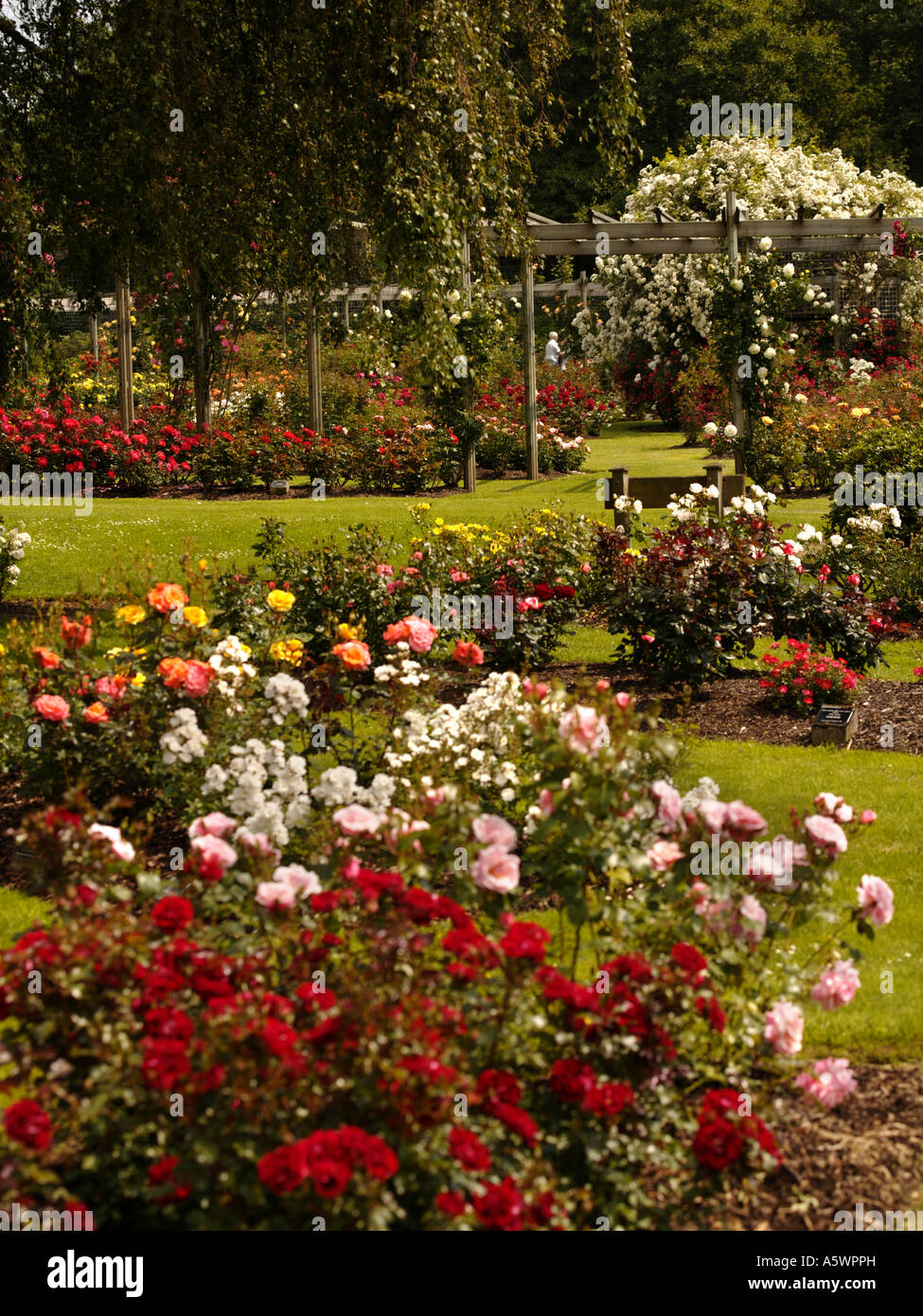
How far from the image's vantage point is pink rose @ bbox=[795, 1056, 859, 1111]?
9.61 feet

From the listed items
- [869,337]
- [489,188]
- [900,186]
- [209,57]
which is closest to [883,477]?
[489,188]

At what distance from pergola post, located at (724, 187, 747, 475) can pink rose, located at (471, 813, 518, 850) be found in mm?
10529

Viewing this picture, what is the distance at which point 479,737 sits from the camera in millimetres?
4848

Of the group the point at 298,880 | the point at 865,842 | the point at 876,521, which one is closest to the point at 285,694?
the point at 298,880

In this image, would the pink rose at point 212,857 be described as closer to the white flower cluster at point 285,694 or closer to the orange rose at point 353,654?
the white flower cluster at point 285,694

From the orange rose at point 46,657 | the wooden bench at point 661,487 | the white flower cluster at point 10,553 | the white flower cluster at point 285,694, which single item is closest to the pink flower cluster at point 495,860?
the white flower cluster at point 285,694

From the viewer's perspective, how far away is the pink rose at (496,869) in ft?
9.49

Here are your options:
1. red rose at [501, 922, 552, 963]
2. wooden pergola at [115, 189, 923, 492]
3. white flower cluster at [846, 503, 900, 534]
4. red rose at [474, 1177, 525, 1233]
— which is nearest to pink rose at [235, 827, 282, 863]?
red rose at [501, 922, 552, 963]

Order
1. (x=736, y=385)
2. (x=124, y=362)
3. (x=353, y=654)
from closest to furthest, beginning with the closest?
1. (x=353, y=654)
2. (x=736, y=385)
3. (x=124, y=362)

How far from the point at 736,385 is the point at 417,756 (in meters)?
10.7

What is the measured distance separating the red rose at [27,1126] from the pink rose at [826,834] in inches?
72.8

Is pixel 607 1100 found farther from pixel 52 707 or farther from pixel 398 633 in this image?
pixel 52 707

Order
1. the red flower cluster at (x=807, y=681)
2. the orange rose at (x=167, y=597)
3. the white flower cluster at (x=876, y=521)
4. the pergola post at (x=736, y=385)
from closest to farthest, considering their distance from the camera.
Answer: the orange rose at (x=167, y=597) < the red flower cluster at (x=807, y=681) < the white flower cluster at (x=876, y=521) < the pergola post at (x=736, y=385)

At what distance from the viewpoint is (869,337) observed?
21031 mm
